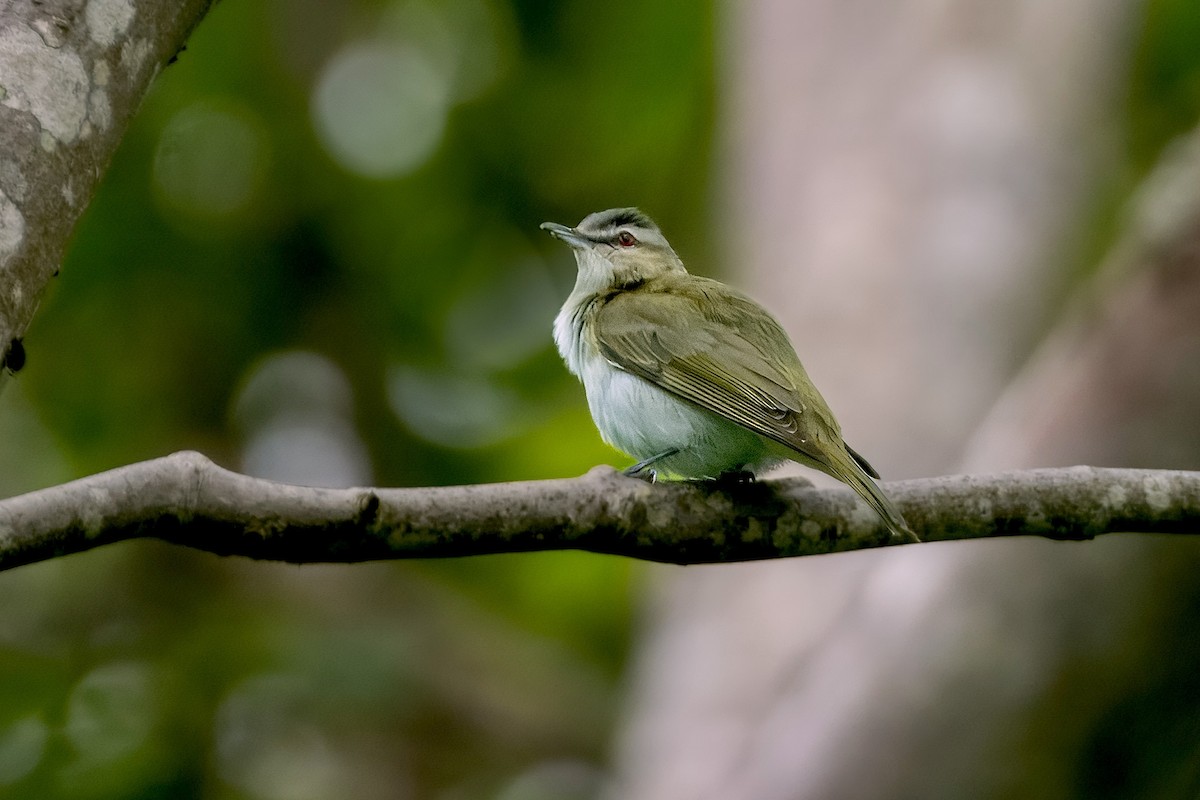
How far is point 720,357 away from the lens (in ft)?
12.9

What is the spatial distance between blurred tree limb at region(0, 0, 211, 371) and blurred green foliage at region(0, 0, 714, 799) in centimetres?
445

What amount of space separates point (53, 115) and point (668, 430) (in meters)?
2.14

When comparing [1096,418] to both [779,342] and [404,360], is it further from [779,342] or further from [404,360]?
[404,360]

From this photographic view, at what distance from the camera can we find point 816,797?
20.4ft

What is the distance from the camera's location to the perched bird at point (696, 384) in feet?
11.9

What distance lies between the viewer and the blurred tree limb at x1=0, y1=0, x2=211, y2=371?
215cm

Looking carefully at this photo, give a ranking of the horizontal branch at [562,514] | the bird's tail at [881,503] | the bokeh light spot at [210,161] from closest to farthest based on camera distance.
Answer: the horizontal branch at [562,514]
the bird's tail at [881,503]
the bokeh light spot at [210,161]

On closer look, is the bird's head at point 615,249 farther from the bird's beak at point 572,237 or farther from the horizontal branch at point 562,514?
the horizontal branch at point 562,514

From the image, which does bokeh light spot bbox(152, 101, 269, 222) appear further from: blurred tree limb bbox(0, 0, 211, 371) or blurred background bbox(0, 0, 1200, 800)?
blurred tree limb bbox(0, 0, 211, 371)

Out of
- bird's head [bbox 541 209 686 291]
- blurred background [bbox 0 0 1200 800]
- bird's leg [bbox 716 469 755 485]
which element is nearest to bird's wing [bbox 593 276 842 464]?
bird's leg [bbox 716 469 755 485]

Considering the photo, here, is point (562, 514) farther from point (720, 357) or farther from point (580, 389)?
point (580, 389)

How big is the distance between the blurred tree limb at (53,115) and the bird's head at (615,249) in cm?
252

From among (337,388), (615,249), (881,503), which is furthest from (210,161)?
(881,503)

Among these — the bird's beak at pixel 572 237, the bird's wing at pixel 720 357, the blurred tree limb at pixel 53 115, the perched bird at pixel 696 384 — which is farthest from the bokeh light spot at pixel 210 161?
the blurred tree limb at pixel 53 115
